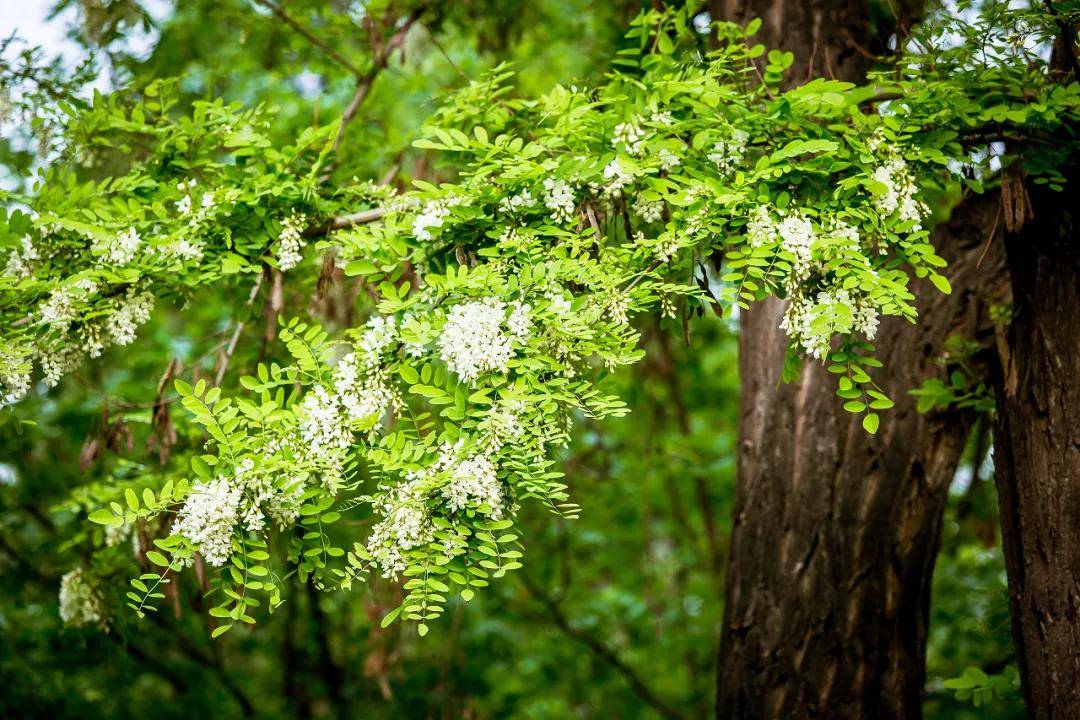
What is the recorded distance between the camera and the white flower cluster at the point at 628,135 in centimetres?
253

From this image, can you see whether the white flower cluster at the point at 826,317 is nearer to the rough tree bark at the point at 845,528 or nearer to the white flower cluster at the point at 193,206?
the rough tree bark at the point at 845,528

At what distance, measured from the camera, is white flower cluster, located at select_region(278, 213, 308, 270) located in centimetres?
265

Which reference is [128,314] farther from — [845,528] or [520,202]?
[845,528]

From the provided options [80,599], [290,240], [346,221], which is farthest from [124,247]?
[80,599]

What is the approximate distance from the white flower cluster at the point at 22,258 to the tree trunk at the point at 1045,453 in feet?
9.40

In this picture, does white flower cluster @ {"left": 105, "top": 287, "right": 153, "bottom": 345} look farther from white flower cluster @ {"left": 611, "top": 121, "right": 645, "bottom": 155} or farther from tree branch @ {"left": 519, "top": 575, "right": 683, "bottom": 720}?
tree branch @ {"left": 519, "top": 575, "right": 683, "bottom": 720}

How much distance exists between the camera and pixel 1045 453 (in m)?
2.69

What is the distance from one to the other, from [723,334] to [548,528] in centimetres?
188

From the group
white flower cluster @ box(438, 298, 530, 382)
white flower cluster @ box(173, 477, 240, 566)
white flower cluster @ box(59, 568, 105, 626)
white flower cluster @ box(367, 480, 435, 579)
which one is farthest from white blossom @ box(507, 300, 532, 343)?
white flower cluster @ box(59, 568, 105, 626)

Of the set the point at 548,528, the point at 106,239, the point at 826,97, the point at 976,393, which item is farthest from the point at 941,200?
the point at 106,239

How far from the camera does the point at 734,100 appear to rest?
2523 mm

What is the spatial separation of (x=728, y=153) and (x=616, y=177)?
12.2 inches

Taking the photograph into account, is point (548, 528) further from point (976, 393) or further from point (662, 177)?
point (662, 177)

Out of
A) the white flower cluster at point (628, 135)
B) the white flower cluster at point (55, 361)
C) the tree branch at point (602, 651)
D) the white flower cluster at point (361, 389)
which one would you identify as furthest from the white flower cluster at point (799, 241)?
the tree branch at point (602, 651)
